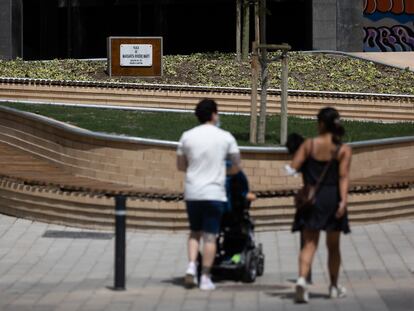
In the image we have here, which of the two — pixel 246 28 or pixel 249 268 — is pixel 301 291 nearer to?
pixel 249 268

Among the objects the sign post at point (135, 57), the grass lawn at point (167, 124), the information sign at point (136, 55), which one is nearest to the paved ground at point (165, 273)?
the grass lawn at point (167, 124)

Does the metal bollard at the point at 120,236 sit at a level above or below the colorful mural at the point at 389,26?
below

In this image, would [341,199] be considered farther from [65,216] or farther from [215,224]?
[65,216]

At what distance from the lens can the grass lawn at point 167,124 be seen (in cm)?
1816

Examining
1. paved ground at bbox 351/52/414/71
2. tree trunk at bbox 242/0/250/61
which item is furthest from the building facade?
tree trunk at bbox 242/0/250/61

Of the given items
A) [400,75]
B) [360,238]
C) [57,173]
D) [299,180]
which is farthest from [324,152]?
[400,75]

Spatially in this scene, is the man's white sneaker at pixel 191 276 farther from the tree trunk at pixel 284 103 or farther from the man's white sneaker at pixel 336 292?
the tree trunk at pixel 284 103

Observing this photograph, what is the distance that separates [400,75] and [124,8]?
13.7m

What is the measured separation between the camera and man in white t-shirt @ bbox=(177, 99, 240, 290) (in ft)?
37.6

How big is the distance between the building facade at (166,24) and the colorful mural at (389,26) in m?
0.03

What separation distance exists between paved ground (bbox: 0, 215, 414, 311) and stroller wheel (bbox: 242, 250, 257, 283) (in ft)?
0.29

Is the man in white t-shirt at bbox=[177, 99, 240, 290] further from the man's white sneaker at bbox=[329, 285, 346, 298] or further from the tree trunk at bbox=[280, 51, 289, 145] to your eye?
the tree trunk at bbox=[280, 51, 289, 145]

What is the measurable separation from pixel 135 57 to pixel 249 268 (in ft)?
43.5

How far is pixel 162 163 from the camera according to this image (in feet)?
52.8
